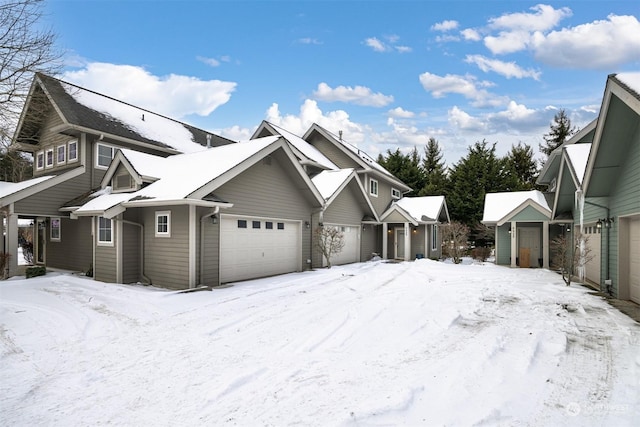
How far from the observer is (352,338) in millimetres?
5715

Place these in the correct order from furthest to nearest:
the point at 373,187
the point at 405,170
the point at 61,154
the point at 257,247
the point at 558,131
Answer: the point at 558,131
the point at 405,170
the point at 373,187
the point at 61,154
the point at 257,247

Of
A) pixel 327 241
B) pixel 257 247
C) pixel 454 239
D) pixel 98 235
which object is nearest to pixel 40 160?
pixel 98 235

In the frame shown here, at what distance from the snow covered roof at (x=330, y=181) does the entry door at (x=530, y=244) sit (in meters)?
9.43

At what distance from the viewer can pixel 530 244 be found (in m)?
17.4

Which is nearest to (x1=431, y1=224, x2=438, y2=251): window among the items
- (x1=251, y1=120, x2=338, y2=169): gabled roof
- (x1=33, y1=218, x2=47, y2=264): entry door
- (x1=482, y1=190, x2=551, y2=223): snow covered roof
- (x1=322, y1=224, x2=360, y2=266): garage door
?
(x1=482, y1=190, x2=551, y2=223): snow covered roof

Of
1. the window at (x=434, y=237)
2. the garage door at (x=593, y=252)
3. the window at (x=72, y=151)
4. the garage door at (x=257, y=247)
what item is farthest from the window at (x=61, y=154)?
the garage door at (x=593, y=252)

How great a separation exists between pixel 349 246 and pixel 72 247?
1236cm

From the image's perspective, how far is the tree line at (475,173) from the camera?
27.0m

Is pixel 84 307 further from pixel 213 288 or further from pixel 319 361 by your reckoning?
pixel 319 361

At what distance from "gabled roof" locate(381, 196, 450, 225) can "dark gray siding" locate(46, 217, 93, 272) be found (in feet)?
47.1

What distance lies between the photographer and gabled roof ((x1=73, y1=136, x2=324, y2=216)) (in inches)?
370

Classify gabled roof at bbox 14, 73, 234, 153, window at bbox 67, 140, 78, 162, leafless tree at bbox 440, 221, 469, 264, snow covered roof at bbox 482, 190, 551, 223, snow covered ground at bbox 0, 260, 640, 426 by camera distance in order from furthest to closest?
leafless tree at bbox 440, 221, 469, 264 < snow covered roof at bbox 482, 190, 551, 223 < window at bbox 67, 140, 78, 162 < gabled roof at bbox 14, 73, 234, 153 < snow covered ground at bbox 0, 260, 640, 426

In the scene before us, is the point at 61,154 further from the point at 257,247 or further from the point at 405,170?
the point at 405,170

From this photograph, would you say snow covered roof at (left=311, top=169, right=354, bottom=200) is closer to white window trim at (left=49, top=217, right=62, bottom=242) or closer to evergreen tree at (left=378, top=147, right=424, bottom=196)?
white window trim at (left=49, top=217, right=62, bottom=242)
